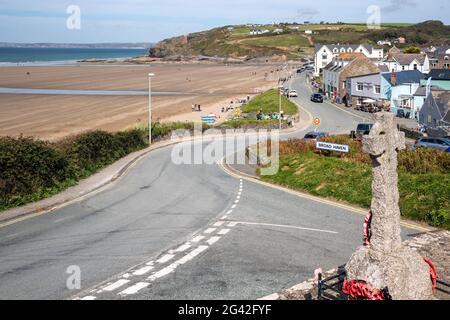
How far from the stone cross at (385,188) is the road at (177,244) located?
11.5ft

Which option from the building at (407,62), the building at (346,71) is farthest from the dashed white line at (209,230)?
the building at (407,62)

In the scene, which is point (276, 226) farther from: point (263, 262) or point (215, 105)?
point (215, 105)

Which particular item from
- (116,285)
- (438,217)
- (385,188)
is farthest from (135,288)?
(438,217)

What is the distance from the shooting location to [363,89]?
7181cm

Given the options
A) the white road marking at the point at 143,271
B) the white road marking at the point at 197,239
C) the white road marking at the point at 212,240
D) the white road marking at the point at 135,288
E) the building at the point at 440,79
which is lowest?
the white road marking at the point at 197,239

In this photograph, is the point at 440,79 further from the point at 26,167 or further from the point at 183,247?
the point at 183,247

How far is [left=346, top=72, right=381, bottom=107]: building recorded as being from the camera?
6931 centimetres

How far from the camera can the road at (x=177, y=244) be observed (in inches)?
511

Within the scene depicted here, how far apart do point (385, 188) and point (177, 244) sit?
8.55m

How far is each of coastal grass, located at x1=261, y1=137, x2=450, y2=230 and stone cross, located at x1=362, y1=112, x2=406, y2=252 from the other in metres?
9.43

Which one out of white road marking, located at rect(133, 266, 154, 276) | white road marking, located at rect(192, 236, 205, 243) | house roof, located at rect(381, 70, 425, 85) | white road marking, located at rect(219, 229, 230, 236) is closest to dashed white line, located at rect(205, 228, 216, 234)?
white road marking, located at rect(219, 229, 230, 236)

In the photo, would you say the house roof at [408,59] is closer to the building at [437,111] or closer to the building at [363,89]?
the building at [363,89]

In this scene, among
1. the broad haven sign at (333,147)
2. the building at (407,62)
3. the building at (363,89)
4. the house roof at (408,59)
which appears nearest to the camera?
the broad haven sign at (333,147)
